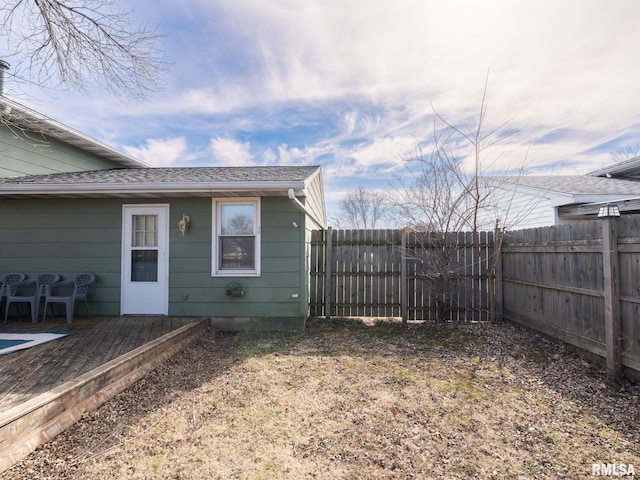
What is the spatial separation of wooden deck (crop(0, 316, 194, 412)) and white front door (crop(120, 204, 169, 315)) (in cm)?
27

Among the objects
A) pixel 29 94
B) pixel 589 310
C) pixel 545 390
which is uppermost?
pixel 29 94

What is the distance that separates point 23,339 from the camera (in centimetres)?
420

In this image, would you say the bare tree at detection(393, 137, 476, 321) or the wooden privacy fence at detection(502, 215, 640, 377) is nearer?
the wooden privacy fence at detection(502, 215, 640, 377)

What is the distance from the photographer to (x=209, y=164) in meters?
7.93

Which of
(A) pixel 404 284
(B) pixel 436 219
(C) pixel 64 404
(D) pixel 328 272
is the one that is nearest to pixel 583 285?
(B) pixel 436 219

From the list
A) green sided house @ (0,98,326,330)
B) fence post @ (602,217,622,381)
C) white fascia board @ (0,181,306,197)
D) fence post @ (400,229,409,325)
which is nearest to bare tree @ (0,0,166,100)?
white fascia board @ (0,181,306,197)

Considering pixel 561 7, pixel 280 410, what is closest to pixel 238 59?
pixel 561 7

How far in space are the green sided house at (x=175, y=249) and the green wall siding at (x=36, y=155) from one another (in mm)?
1046

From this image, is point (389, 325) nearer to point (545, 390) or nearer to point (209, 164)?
point (545, 390)

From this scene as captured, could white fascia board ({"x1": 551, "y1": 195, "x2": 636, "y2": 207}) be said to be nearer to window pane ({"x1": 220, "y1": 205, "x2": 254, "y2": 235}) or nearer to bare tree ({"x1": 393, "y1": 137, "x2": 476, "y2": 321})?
bare tree ({"x1": 393, "y1": 137, "x2": 476, "y2": 321})

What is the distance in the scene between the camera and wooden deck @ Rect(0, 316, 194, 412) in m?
2.84

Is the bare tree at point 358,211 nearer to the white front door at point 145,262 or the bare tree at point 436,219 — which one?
the bare tree at point 436,219

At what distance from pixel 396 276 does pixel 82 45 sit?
6045 millimetres

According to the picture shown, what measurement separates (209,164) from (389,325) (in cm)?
581
